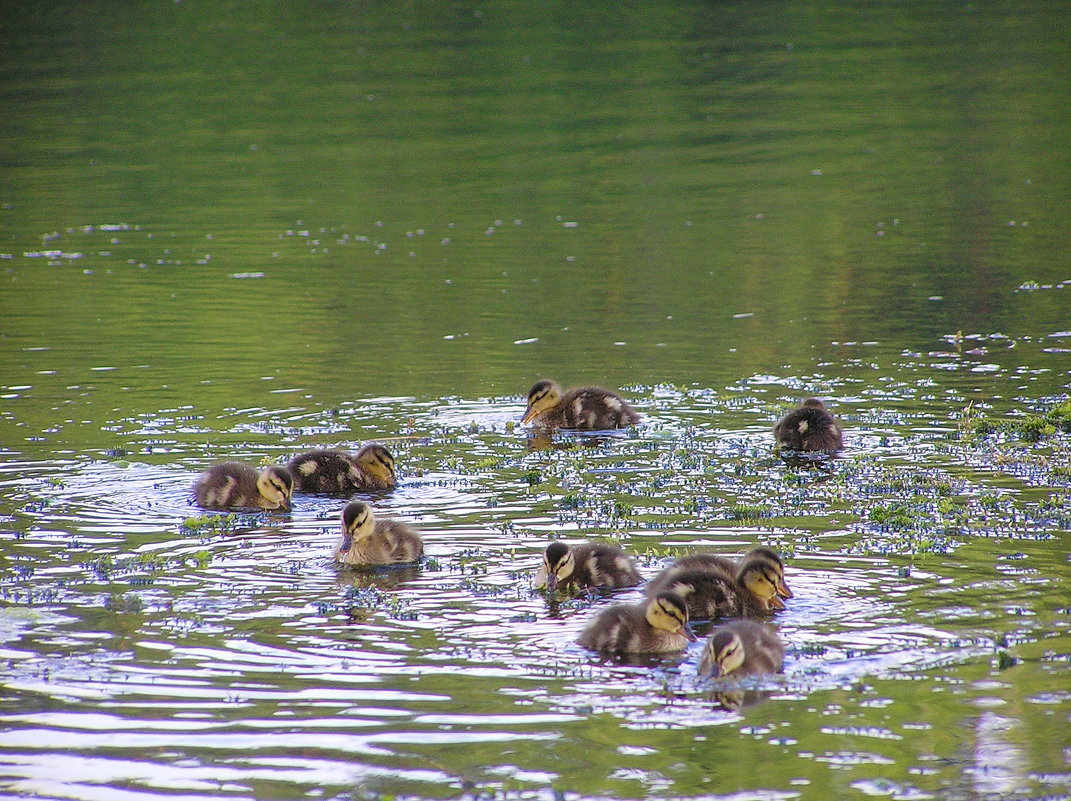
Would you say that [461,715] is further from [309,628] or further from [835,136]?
[835,136]

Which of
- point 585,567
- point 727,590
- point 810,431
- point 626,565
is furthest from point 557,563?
point 810,431

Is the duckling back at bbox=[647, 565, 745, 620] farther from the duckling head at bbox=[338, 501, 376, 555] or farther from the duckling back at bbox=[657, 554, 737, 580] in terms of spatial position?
the duckling head at bbox=[338, 501, 376, 555]

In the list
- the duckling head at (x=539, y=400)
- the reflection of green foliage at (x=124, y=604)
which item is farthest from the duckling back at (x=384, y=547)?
the duckling head at (x=539, y=400)

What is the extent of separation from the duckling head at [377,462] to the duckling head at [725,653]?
3419mm

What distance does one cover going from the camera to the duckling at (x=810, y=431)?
9.61m

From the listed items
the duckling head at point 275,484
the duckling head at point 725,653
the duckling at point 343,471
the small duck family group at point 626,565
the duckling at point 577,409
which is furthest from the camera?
the duckling at point 577,409

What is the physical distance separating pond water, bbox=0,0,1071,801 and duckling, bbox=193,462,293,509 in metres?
0.10

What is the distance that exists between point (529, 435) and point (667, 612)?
420cm

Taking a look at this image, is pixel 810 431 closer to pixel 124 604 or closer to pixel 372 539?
pixel 372 539

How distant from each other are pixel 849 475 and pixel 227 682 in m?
4.07

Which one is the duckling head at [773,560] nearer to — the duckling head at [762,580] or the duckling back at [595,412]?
the duckling head at [762,580]

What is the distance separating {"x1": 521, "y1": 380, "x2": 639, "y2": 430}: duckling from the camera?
10625 mm

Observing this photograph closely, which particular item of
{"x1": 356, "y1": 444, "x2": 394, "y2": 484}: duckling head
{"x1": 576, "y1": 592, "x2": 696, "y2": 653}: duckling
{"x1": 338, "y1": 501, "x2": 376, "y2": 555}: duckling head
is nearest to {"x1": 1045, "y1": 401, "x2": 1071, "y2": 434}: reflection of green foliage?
{"x1": 356, "y1": 444, "x2": 394, "y2": 484}: duckling head

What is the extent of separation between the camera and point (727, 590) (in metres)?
6.94
